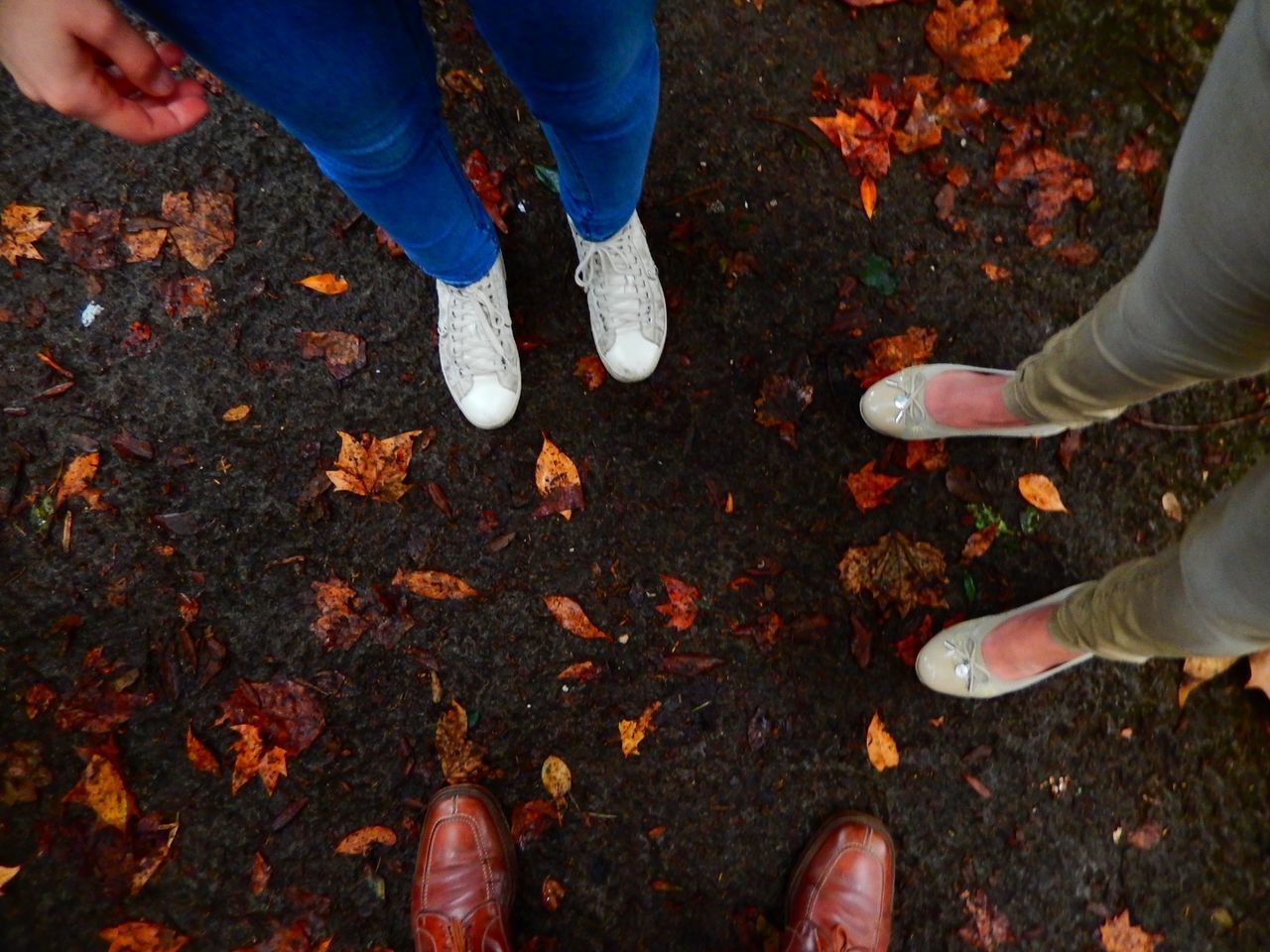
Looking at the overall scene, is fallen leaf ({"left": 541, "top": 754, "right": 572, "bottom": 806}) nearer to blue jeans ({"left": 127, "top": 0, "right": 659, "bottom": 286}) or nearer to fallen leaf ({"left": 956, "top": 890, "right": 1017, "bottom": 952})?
fallen leaf ({"left": 956, "top": 890, "right": 1017, "bottom": 952})

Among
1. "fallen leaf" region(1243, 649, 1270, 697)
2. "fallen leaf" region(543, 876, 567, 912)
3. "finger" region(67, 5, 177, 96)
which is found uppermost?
"finger" region(67, 5, 177, 96)

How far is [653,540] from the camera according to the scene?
2.05 metres

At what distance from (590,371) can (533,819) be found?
4.12 ft

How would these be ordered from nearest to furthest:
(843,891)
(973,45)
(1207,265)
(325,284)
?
(1207,265)
(843,891)
(325,284)
(973,45)

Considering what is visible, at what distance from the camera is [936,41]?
2.28 m

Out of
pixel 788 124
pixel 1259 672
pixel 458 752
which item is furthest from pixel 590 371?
pixel 1259 672

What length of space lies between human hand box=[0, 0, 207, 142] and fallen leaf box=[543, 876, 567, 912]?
1.86 meters

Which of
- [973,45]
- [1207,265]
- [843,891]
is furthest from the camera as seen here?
[973,45]

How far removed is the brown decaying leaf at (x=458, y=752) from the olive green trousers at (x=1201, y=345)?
1.49 meters

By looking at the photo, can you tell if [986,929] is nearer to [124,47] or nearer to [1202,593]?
[1202,593]

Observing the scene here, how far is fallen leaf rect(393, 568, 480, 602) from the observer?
2.02m

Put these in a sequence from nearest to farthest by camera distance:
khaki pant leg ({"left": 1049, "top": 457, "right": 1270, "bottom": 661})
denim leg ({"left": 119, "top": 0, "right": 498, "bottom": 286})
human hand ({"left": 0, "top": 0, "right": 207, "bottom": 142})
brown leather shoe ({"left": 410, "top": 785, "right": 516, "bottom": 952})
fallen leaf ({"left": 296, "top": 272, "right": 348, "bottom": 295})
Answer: human hand ({"left": 0, "top": 0, "right": 207, "bottom": 142}) → denim leg ({"left": 119, "top": 0, "right": 498, "bottom": 286}) → khaki pant leg ({"left": 1049, "top": 457, "right": 1270, "bottom": 661}) → brown leather shoe ({"left": 410, "top": 785, "right": 516, "bottom": 952}) → fallen leaf ({"left": 296, "top": 272, "right": 348, "bottom": 295})

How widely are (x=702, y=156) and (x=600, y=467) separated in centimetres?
102

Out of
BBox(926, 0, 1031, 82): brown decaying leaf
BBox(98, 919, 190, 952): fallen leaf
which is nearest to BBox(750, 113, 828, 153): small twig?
BBox(926, 0, 1031, 82): brown decaying leaf
